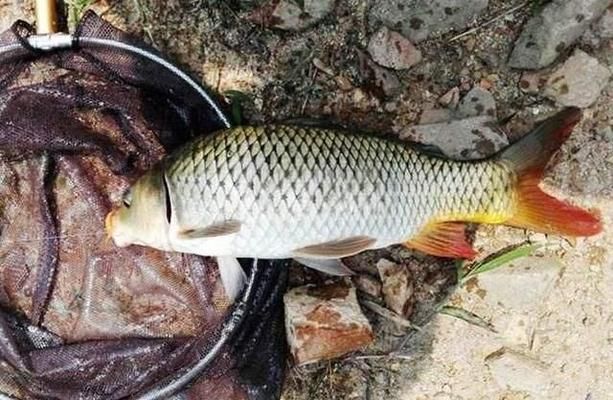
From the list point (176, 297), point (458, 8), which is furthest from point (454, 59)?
point (176, 297)

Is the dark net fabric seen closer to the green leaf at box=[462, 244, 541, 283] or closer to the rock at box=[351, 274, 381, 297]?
the rock at box=[351, 274, 381, 297]

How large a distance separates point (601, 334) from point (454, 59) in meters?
0.95

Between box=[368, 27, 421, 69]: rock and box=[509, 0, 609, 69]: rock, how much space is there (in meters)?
0.32

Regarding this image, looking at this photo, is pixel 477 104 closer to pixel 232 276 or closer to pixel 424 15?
pixel 424 15

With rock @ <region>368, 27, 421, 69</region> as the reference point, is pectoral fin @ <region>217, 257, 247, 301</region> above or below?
below

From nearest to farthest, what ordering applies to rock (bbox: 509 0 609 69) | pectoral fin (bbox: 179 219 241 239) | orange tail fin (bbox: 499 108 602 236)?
pectoral fin (bbox: 179 219 241 239) < orange tail fin (bbox: 499 108 602 236) < rock (bbox: 509 0 609 69)

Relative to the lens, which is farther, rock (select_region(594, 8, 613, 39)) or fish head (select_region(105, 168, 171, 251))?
rock (select_region(594, 8, 613, 39))

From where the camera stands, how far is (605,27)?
2805 mm

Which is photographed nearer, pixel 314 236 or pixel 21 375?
pixel 314 236

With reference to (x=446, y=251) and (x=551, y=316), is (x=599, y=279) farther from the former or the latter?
(x=446, y=251)

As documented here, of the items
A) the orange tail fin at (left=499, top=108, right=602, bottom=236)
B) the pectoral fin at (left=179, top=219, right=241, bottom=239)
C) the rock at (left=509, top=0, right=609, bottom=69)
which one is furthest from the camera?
the rock at (left=509, top=0, right=609, bottom=69)

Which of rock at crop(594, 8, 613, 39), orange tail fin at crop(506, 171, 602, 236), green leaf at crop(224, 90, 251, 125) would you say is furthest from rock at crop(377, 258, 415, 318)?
rock at crop(594, 8, 613, 39)

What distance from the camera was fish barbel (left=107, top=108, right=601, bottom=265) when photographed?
2451mm

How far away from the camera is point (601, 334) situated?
2.83 m
